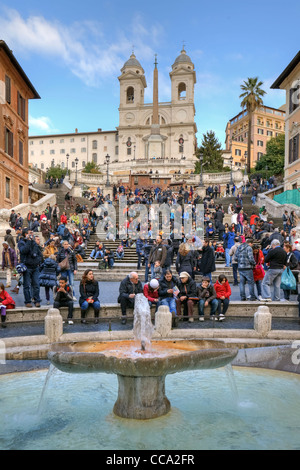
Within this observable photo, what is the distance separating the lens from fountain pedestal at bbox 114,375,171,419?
505 cm

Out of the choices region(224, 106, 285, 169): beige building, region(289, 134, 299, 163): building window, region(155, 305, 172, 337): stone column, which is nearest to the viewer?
region(155, 305, 172, 337): stone column

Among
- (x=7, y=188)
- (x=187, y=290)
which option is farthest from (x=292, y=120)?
(x=187, y=290)

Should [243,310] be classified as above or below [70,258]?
below

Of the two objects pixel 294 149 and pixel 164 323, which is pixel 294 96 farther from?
pixel 164 323

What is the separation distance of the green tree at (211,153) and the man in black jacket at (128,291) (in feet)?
176

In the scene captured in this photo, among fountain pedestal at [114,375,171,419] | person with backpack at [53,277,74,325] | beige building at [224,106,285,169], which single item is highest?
beige building at [224,106,285,169]

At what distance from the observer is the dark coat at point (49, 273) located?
1074 cm

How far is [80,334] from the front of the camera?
8008 millimetres

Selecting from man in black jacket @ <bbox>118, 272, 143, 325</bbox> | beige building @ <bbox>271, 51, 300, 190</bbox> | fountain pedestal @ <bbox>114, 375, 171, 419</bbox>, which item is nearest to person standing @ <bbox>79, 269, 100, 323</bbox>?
man in black jacket @ <bbox>118, 272, 143, 325</bbox>

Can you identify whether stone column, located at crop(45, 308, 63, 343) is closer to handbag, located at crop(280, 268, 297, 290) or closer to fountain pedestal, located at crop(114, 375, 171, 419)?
fountain pedestal, located at crop(114, 375, 171, 419)

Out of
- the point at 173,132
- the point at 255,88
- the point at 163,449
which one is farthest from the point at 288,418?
the point at 173,132

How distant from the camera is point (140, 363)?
4715 millimetres

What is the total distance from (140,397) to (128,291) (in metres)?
4.93
